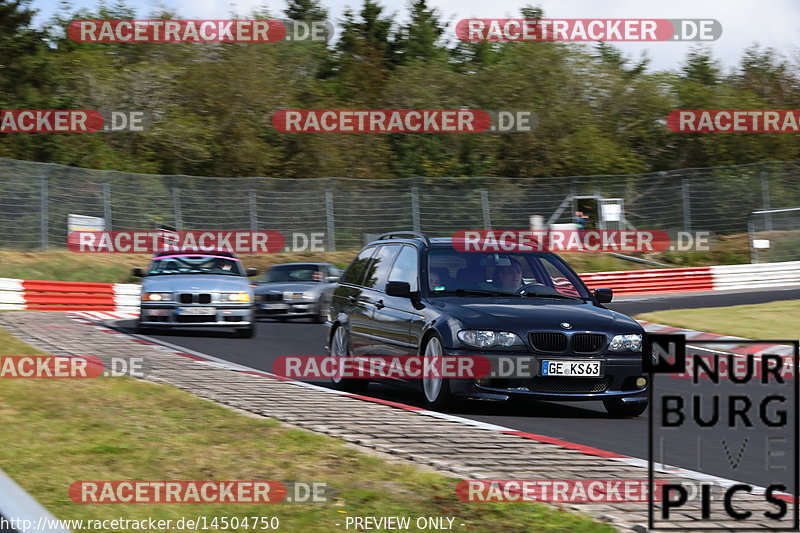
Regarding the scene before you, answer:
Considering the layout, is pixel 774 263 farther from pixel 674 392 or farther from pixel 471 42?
pixel 471 42

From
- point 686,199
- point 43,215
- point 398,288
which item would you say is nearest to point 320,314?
point 43,215

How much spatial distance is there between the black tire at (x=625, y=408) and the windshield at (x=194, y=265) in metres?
9.96

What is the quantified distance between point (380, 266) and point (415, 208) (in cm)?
2260

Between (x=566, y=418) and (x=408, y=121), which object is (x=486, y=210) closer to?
(x=408, y=121)

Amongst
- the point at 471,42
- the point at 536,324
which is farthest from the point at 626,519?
the point at 471,42

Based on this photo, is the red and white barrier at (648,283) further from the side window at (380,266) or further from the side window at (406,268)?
the side window at (406,268)

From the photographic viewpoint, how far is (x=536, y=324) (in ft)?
31.0

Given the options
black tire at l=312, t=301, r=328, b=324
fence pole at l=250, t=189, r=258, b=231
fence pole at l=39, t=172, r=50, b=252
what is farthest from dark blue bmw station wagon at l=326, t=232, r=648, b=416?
fence pole at l=250, t=189, r=258, b=231

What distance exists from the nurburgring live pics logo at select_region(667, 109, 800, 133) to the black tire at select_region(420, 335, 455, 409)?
37.8 metres

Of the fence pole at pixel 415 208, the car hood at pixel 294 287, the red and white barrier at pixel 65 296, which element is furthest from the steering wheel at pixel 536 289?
the fence pole at pixel 415 208

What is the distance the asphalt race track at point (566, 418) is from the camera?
7199mm

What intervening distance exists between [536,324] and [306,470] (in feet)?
11.6

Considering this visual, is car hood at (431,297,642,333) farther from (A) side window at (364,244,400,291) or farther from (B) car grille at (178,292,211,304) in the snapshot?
(B) car grille at (178,292,211,304)

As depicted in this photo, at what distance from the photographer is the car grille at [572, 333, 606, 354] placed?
9.45 meters
